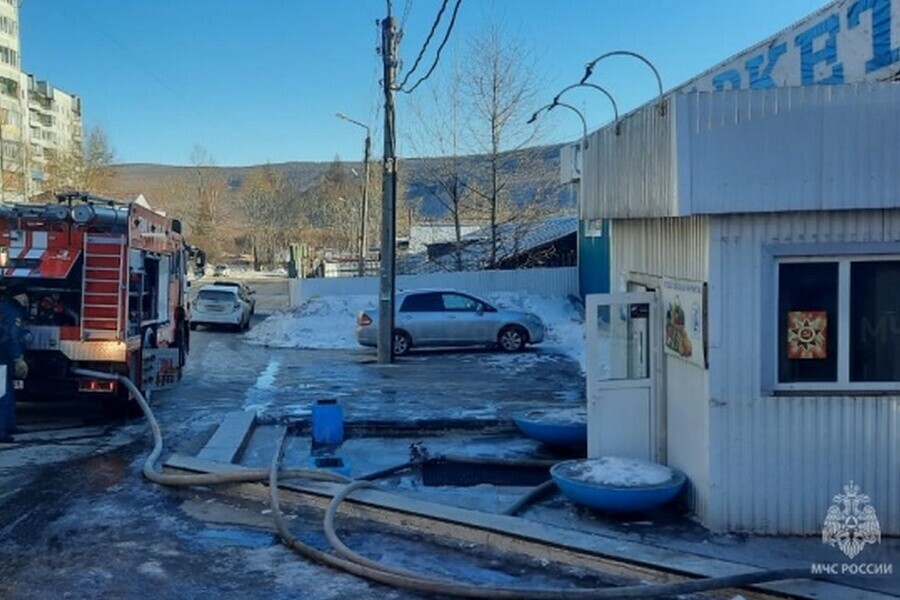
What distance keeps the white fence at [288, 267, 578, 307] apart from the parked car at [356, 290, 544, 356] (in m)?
8.02

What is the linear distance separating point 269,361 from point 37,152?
85.2 metres

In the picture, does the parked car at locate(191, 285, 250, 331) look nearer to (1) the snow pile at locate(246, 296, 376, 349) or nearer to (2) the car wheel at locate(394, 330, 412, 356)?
(1) the snow pile at locate(246, 296, 376, 349)

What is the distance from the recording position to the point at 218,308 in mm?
29094

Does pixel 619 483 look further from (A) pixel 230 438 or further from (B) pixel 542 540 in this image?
(A) pixel 230 438

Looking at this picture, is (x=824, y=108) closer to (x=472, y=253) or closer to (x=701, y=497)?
(x=701, y=497)

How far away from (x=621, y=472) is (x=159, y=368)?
8879mm

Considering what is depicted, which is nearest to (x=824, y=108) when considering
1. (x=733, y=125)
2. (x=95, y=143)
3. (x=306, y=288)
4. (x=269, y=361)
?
(x=733, y=125)

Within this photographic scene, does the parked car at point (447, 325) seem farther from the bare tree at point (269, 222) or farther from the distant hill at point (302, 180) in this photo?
the bare tree at point (269, 222)

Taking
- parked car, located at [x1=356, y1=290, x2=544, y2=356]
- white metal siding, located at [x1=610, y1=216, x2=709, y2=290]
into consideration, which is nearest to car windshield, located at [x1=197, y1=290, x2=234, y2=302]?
parked car, located at [x1=356, y1=290, x2=544, y2=356]

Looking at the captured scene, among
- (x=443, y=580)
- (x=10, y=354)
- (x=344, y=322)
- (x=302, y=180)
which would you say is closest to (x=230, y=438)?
(x=10, y=354)

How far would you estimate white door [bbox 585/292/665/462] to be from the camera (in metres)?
9.05

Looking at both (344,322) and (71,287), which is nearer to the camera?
(71,287)

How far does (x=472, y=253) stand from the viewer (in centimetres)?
3841

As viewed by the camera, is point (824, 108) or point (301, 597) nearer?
point (301, 597)
